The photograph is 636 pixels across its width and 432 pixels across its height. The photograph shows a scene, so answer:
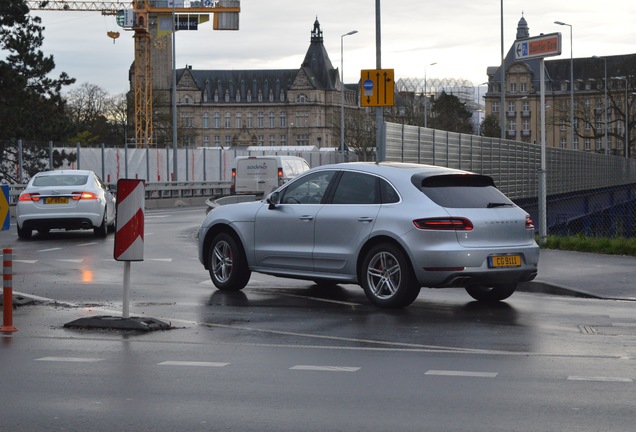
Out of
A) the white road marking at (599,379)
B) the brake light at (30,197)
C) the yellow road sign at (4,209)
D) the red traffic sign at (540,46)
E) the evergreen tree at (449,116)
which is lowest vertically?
the white road marking at (599,379)

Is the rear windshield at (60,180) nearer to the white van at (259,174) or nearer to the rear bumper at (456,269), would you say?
the rear bumper at (456,269)

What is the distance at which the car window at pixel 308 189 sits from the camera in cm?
1396

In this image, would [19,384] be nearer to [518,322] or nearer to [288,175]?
[518,322]

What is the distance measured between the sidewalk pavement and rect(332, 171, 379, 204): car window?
3169 mm

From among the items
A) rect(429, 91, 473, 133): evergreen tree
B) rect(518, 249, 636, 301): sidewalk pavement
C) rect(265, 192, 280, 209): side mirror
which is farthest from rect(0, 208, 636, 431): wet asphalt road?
rect(429, 91, 473, 133): evergreen tree

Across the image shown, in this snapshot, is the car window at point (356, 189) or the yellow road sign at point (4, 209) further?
the car window at point (356, 189)

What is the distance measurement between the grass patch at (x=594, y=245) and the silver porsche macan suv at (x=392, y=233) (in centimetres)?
720

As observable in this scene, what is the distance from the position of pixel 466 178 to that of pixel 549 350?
12.4 feet

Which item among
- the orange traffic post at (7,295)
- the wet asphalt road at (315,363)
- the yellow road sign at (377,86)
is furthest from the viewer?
the yellow road sign at (377,86)

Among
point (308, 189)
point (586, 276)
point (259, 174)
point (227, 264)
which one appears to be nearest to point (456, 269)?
point (308, 189)

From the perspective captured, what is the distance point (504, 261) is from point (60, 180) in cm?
1429

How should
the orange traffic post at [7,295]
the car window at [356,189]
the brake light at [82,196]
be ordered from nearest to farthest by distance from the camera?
the orange traffic post at [7,295], the car window at [356,189], the brake light at [82,196]

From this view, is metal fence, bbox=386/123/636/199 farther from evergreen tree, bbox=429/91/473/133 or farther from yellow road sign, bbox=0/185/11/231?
evergreen tree, bbox=429/91/473/133

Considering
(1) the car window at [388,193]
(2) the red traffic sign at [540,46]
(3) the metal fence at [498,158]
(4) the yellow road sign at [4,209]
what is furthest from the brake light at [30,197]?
(1) the car window at [388,193]
